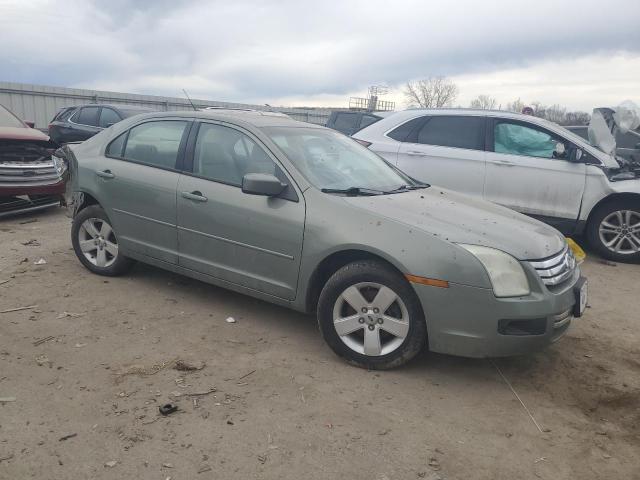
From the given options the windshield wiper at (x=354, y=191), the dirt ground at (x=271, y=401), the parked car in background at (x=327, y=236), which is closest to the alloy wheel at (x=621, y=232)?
the dirt ground at (x=271, y=401)

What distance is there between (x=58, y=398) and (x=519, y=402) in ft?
8.86

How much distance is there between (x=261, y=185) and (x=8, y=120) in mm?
6526

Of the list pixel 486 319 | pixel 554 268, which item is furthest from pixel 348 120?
pixel 486 319

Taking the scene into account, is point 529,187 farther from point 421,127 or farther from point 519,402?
point 519,402

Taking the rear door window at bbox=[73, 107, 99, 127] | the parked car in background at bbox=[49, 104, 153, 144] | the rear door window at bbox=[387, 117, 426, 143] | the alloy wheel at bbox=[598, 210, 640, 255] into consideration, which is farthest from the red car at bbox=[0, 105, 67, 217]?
the alloy wheel at bbox=[598, 210, 640, 255]

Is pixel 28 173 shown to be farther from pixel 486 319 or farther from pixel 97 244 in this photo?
pixel 486 319

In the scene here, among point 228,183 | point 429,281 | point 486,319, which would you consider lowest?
point 486,319

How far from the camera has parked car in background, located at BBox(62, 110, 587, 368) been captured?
130 inches

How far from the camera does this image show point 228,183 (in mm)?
4227

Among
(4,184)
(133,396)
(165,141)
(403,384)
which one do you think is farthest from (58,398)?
(4,184)

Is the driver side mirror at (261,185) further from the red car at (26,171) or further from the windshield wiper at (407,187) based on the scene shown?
the red car at (26,171)

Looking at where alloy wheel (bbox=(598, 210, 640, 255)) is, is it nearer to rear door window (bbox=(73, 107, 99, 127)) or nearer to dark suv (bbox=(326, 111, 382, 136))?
dark suv (bbox=(326, 111, 382, 136))

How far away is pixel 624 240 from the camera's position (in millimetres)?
6699

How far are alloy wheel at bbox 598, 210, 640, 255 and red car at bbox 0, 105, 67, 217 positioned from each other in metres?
6.97
